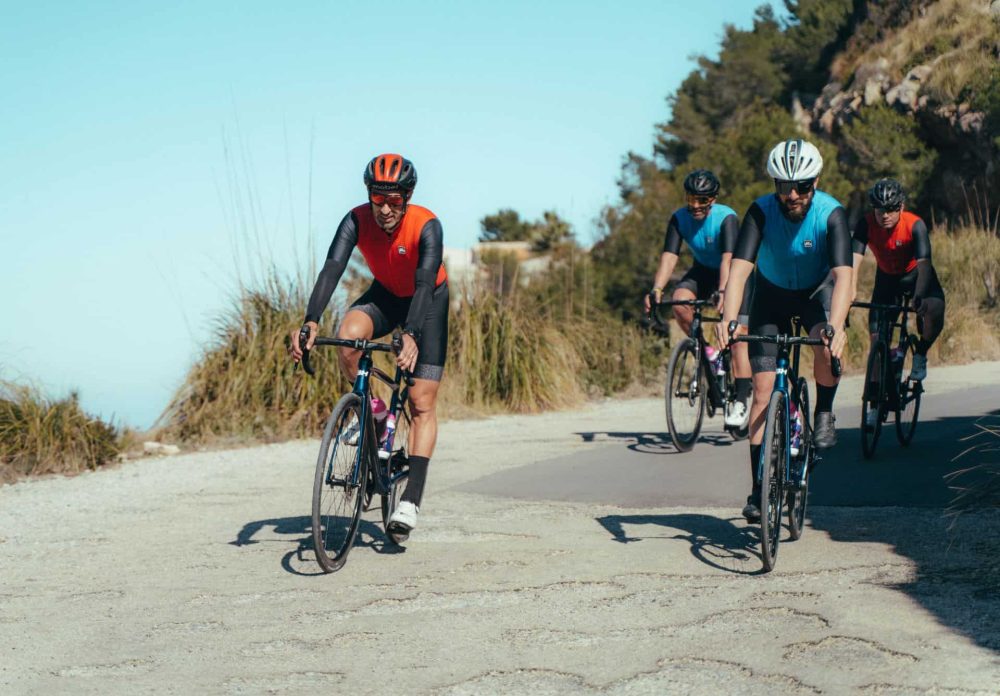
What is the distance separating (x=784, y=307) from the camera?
7066 mm

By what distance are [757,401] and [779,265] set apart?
89 cm

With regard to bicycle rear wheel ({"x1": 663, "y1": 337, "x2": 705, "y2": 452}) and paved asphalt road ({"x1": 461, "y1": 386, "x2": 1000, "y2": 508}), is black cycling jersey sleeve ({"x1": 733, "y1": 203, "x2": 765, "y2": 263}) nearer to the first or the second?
paved asphalt road ({"x1": 461, "y1": 386, "x2": 1000, "y2": 508})

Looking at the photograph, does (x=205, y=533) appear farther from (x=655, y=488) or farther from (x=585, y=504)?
(x=655, y=488)

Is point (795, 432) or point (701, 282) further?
point (701, 282)

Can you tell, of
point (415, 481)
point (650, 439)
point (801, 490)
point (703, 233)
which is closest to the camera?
point (801, 490)

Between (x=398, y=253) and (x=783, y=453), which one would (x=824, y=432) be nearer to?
(x=783, y=453)

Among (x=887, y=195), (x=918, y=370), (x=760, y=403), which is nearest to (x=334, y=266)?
(x=760, y=403)

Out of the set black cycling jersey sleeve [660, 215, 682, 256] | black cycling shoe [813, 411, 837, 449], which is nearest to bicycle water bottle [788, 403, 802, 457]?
black cycling shoe [813, 411, 837, 449]

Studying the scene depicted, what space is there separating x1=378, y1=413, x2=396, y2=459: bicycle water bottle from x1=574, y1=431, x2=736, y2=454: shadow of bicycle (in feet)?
14.6

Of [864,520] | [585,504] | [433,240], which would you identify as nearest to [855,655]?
[864,520]

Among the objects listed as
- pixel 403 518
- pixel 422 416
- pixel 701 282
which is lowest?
pixel 403 518

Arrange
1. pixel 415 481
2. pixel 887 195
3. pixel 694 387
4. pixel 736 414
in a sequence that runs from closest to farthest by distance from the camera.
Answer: pixel 415 481 → pixel 887 195 → pixel 736 414 → pixel 694 387

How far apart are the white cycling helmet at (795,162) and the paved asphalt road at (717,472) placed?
7.71 ft

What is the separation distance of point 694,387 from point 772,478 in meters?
4.59
